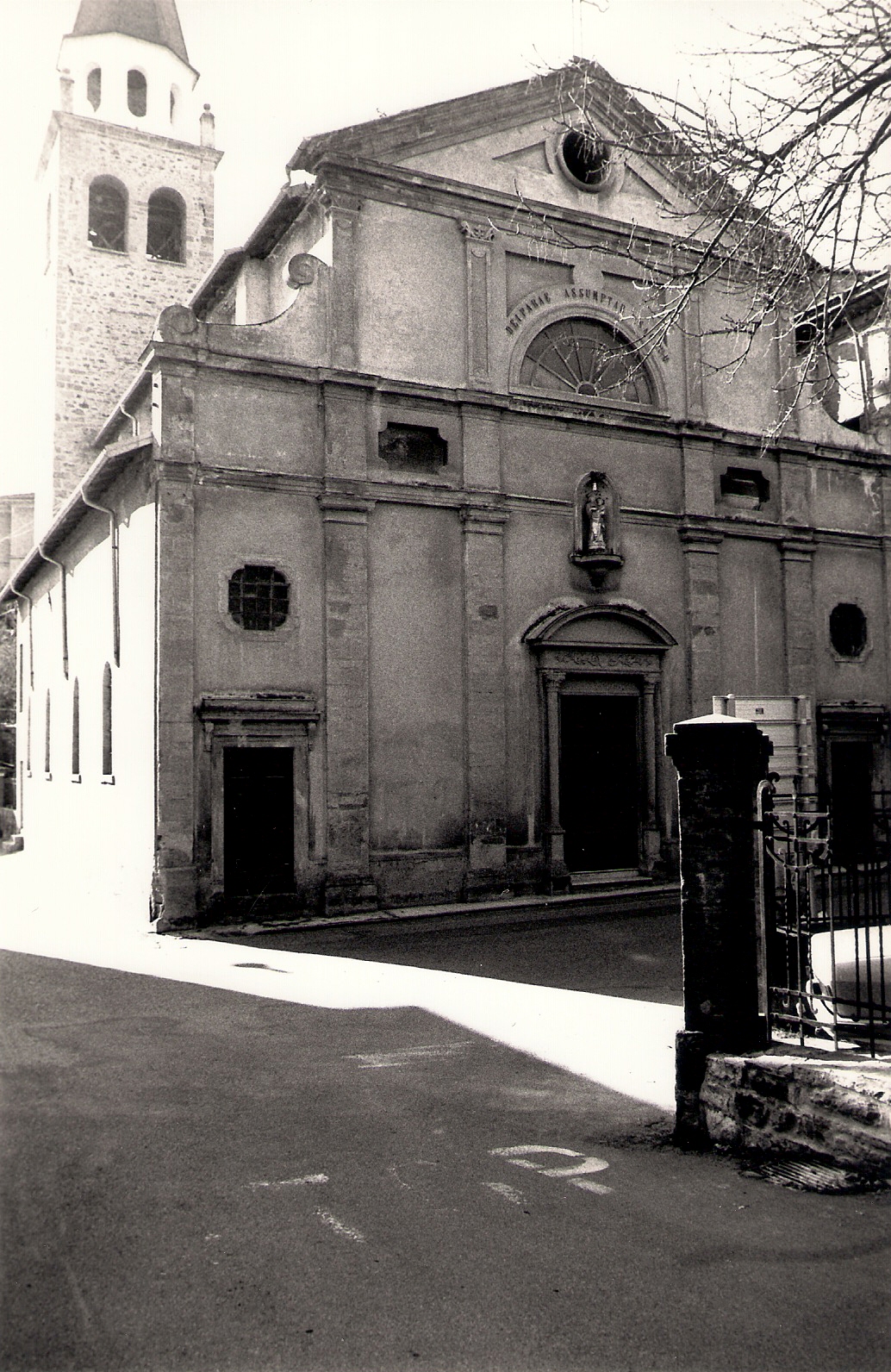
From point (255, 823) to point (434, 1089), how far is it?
24.1ft

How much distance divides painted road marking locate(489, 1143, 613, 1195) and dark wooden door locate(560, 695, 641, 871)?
10067 mm

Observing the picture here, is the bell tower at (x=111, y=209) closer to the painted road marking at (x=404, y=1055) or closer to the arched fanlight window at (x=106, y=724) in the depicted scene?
the arched fanlight window at (x=106, y=724)

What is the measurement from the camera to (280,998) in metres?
9.07

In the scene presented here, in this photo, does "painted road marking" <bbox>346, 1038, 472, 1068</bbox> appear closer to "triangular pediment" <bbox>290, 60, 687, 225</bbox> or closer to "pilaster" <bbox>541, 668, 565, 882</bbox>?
"pilaster" <bbox>541, 668, 565, 882</bbox>

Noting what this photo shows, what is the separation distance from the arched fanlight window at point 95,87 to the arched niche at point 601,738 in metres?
19.7

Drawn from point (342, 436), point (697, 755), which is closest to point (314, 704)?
point (342, 436)

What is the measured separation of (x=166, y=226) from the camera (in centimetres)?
2614

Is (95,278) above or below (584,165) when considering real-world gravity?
above

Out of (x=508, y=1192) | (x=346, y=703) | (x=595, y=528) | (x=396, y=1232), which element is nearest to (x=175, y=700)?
(x=346, y=703)

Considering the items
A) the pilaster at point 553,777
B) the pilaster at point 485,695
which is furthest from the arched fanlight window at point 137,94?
the pilaster at point 553,777

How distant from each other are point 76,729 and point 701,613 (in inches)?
421

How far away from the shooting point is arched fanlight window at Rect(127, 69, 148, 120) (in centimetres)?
2606

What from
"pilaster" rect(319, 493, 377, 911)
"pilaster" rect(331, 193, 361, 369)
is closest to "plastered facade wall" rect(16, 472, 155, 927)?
"pilaster" rect(319, 493, 377, 911)

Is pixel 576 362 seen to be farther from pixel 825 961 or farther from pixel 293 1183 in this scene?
pixel 293 1183
